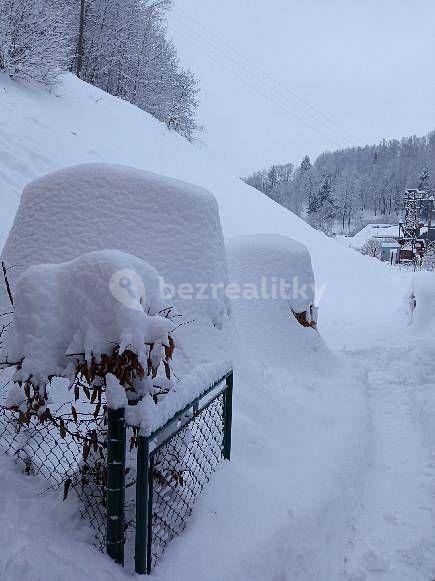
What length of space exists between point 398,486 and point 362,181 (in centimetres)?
12459

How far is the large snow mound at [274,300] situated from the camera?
6.88 meters

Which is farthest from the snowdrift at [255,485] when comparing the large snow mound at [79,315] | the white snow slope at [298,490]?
the large snow mound at [79,315]

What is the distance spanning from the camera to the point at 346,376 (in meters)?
7.36

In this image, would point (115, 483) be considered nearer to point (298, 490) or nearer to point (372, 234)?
point (298, 490)

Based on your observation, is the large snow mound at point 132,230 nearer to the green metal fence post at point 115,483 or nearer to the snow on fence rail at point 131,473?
the snow on fence rail at point 131,473

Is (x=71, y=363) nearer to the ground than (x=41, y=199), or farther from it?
nearer to the ground

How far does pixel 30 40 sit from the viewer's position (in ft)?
45.5

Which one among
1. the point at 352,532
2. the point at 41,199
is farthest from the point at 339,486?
the point at 41,199

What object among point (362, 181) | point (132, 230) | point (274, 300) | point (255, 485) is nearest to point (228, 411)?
point (255, 485)

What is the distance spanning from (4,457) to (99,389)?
1268 mm

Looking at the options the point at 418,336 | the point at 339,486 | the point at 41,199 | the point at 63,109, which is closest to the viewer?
the point at 339,486

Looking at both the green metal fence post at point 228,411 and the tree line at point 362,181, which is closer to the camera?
the green metal fence post at point 228,411

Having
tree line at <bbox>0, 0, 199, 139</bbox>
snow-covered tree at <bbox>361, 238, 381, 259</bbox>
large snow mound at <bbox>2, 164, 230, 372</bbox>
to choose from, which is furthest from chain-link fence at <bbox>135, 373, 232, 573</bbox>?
snow-covered tree at <bbox>361, 238, 381, 259</bbox>

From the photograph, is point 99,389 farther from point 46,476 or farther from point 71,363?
point 46,476
